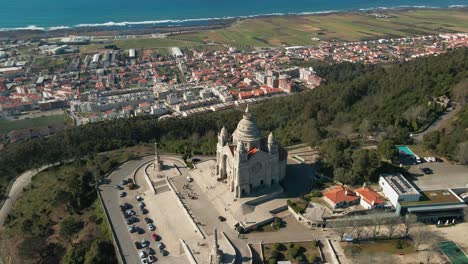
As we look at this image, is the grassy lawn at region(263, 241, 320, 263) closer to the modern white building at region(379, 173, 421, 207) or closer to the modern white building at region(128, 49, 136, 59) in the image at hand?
the modern white building at region(379, 173, 421, 207)

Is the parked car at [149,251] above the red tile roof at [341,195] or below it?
below

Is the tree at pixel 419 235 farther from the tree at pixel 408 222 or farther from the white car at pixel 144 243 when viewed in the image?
the white car at pixel 144 243

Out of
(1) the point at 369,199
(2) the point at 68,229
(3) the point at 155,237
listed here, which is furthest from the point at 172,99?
(1) the point at 369,199

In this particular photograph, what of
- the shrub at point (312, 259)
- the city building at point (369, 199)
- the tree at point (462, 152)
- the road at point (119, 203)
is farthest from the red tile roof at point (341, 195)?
the road at point (119, 203)

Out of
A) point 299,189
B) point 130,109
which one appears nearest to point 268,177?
point 299,189

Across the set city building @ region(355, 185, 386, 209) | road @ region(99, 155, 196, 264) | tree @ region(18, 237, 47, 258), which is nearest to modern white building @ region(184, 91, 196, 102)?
road @ region(99, 155, 196, 264)

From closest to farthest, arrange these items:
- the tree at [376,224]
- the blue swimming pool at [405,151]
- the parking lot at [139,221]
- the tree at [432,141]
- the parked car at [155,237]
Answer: the parking lot at [139,221]
the tree at [376,224]
the parked car at [155,237]
the blue swimming pool at [405,151]
the tree at [432,141]

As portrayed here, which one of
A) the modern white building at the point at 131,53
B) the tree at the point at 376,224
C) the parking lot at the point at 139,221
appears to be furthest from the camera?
the modern white building at the point at 131,53

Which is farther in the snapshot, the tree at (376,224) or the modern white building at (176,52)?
the modern white building at (176,52)
